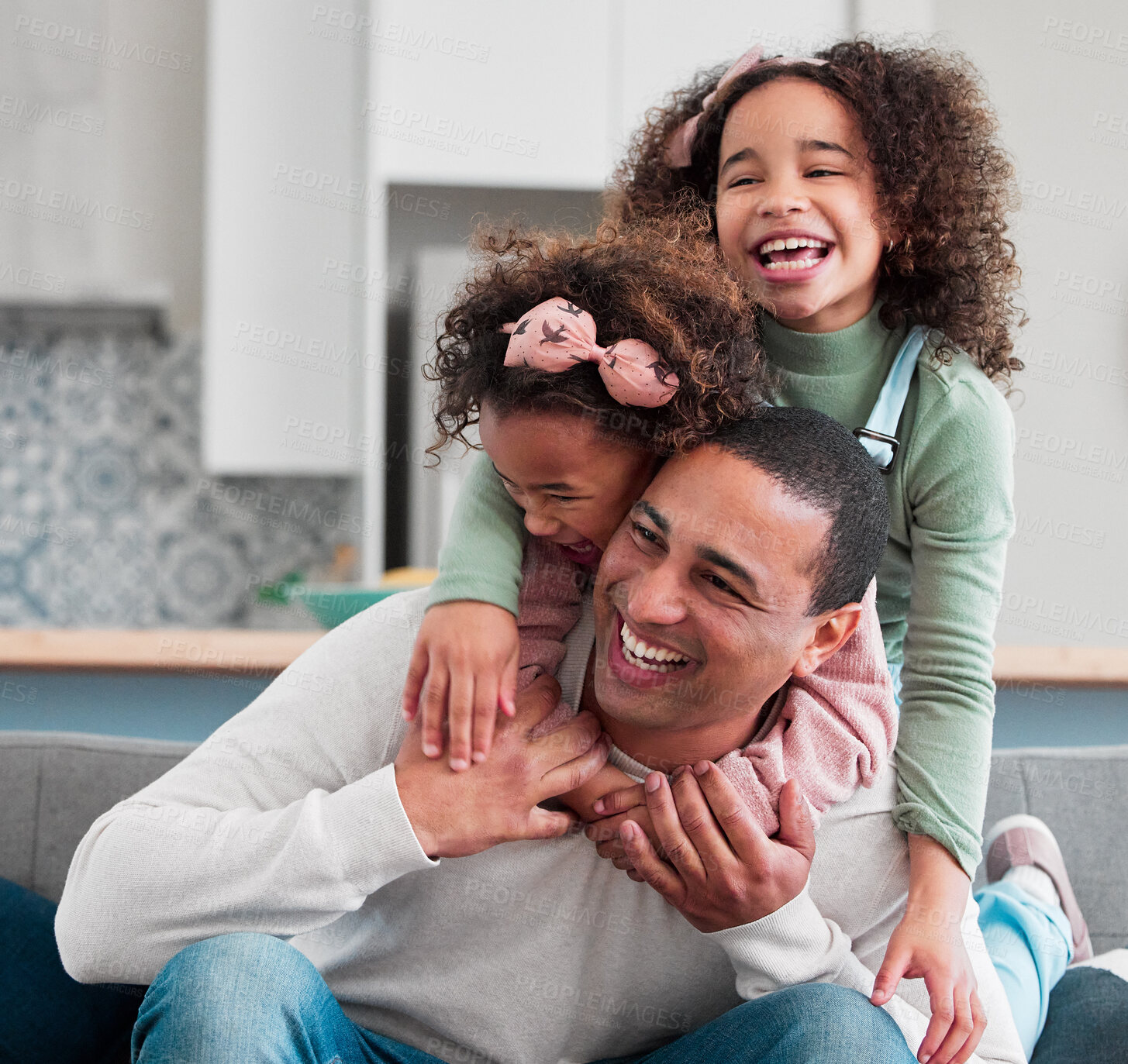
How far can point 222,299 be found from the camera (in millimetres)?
3402

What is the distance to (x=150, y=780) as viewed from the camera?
6.03 feet

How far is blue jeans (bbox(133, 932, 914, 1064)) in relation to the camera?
975 millimetres

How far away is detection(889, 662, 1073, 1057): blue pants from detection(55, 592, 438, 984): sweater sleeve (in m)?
0.72

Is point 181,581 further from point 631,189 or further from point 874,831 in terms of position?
point 874,831

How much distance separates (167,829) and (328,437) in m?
2.40

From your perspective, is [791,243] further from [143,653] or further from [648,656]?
[143,653]

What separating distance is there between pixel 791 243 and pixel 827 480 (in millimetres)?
327

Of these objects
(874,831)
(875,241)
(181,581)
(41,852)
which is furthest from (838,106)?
(181,581)

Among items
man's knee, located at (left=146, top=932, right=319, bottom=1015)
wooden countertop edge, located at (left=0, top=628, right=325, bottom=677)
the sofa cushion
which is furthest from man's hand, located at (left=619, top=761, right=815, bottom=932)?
wooden countertop edge, located at (left=0, top=628, right=325, bottom=677)

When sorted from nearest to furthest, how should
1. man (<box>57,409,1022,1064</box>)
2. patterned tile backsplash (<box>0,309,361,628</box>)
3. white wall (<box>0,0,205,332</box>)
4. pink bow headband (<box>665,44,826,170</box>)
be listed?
1. man (<box>57,409,1022,1064</box>)
2. pink bow headband (<box>665,44,826,170</box>)
3. white wall (<box>0,0,205,332</box>)
4. patterned tile backsplash (<box>0,309,361,628</box>)

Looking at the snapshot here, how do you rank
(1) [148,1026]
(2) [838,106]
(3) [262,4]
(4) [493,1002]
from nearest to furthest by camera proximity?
(1) [148,1026], (4) [493,1002], (2) [838,106], (3) [262,4]

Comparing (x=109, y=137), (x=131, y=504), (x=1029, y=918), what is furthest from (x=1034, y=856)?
(x=109, y=137)

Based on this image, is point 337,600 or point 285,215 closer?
point 337,600

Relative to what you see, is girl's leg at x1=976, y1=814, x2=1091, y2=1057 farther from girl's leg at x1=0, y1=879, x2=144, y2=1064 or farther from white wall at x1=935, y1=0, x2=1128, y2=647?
white wall at x1=935, y1=0, x2=1128, y2=647
